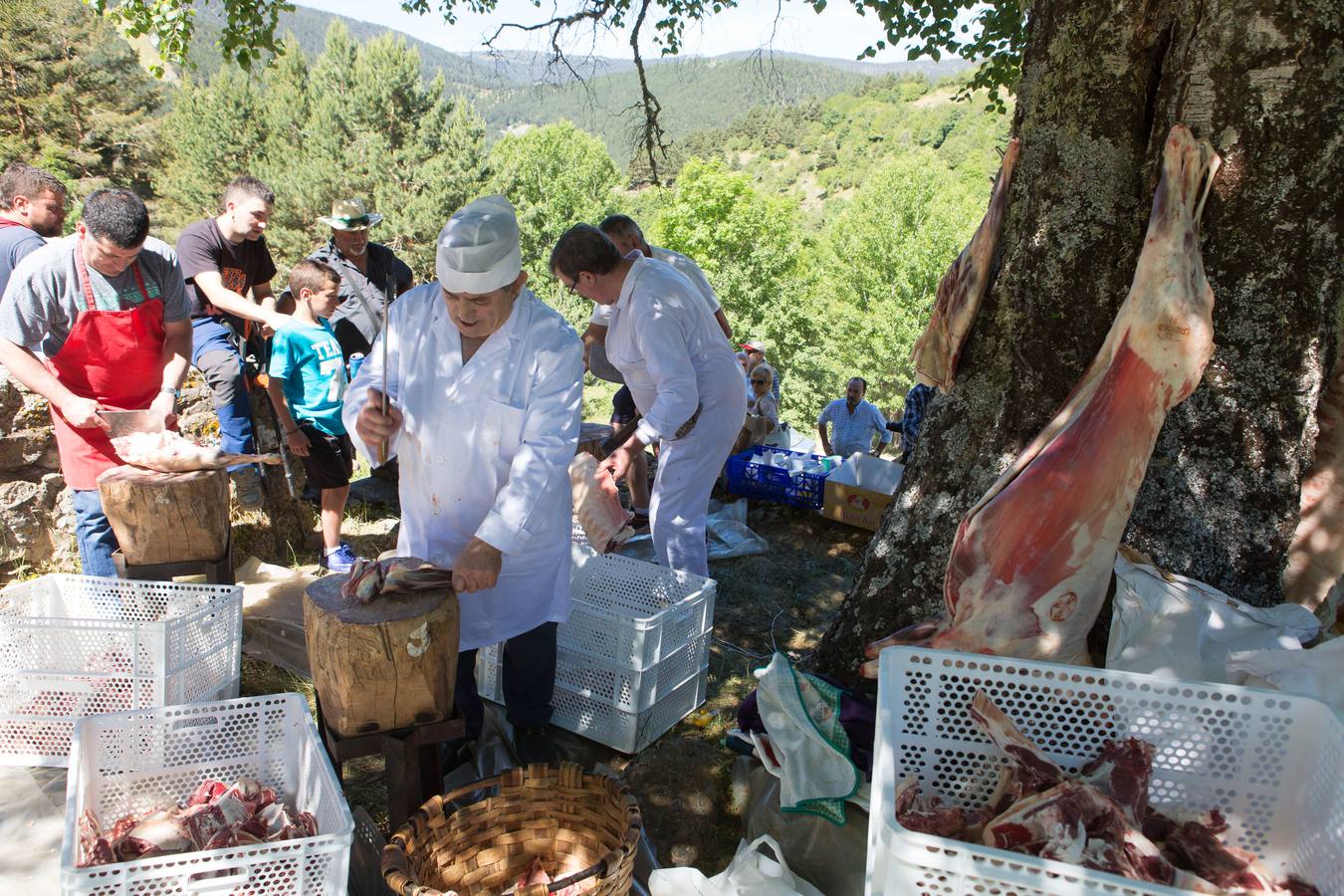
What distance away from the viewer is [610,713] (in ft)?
11.1

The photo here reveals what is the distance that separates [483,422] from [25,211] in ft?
9.43

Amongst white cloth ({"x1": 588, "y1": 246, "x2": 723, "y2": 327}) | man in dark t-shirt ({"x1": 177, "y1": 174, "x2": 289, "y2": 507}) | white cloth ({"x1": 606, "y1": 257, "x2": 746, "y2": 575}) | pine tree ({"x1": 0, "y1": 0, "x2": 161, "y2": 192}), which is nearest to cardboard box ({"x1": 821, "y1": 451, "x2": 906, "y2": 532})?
white cloth ({"x1": 588, "y1": 246, "x2": 723, "y2": 327})

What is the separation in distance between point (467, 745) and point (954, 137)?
86.6m

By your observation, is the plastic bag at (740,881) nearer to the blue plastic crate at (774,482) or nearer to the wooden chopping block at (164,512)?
the wooden chopping block at (164,512)

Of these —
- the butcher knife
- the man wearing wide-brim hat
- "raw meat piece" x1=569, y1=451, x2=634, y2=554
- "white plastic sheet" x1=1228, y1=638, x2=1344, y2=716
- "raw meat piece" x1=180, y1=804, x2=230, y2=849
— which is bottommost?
"raw meat piece" x1=180, y1=804, x2=230, y2=849

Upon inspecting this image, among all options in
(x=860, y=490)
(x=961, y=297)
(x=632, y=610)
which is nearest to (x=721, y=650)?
(x=632, y=610)

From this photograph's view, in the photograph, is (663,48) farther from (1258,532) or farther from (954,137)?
(954,137)

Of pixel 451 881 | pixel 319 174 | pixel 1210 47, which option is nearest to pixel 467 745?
pixel 451 881

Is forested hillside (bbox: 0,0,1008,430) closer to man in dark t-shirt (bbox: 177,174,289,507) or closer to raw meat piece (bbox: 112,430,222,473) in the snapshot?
man in dark t-shirt (bbox: 177,174,289,507)

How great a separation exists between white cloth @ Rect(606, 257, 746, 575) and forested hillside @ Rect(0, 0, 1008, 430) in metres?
27.3

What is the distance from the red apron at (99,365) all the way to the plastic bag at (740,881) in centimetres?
291

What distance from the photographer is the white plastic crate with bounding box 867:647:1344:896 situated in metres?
1.61

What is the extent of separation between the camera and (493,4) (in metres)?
6.71

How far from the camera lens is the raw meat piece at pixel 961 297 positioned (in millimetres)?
2850
